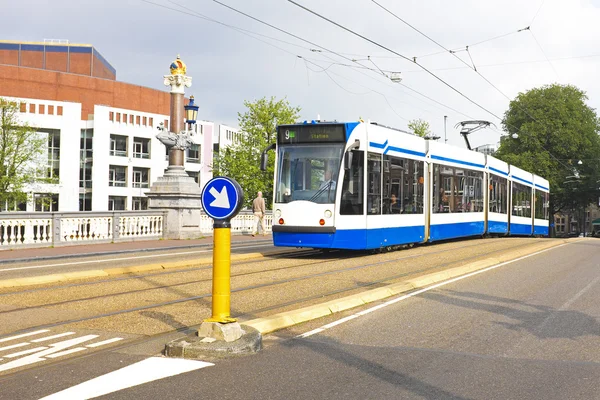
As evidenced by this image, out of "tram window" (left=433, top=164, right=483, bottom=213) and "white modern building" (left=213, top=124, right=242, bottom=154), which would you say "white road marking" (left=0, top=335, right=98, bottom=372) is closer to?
"tram window" (left=433, top=164, right=483, bottom=213)

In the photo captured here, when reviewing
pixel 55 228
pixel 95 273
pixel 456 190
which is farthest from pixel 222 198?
pixel 456 190

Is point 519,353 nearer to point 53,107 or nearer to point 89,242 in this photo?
point 89,242

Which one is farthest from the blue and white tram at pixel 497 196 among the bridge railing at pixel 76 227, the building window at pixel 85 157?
the building window at pixel 85 157

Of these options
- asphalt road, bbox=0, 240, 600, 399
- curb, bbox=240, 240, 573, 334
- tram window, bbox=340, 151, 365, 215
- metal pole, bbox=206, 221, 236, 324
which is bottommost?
asphalt road, bbox=0, 240, 600, 399

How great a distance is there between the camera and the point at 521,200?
31.6 metres

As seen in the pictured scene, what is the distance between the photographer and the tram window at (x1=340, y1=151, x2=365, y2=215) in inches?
587

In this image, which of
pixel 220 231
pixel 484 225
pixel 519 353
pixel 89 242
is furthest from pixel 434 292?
pixel 484 225

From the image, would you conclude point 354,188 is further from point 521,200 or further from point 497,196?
point 521,200

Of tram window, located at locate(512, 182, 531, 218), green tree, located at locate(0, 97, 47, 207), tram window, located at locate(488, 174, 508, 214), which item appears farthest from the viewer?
green tree, located at locate(0, 97, 47, 207)

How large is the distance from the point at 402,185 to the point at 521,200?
15.9m

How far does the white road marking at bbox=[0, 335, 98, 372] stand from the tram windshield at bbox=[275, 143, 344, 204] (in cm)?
872

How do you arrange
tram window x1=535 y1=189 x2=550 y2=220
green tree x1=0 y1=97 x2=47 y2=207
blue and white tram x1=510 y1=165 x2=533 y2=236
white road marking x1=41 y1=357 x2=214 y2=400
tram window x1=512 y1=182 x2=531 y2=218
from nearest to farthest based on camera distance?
white road marking x1=41 y1=357 x2=214 y2=400 → blue and white tram x1=510 y1=165 x2=533 y2=236 → tram window x1=512 y1=182 x2=531 y2=218 → tram window x1=535 y1=189 x2=550 y2=220 → green tree x1=0 y1=97 x2=47 y2=207

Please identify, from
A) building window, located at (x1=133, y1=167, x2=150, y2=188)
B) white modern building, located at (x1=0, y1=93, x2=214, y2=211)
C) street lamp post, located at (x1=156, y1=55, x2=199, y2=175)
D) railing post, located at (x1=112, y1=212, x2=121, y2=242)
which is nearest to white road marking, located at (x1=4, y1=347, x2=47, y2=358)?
railing post, located at (x1=112, y1=212, x2=121, y2=242)

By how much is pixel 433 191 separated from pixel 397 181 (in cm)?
295
